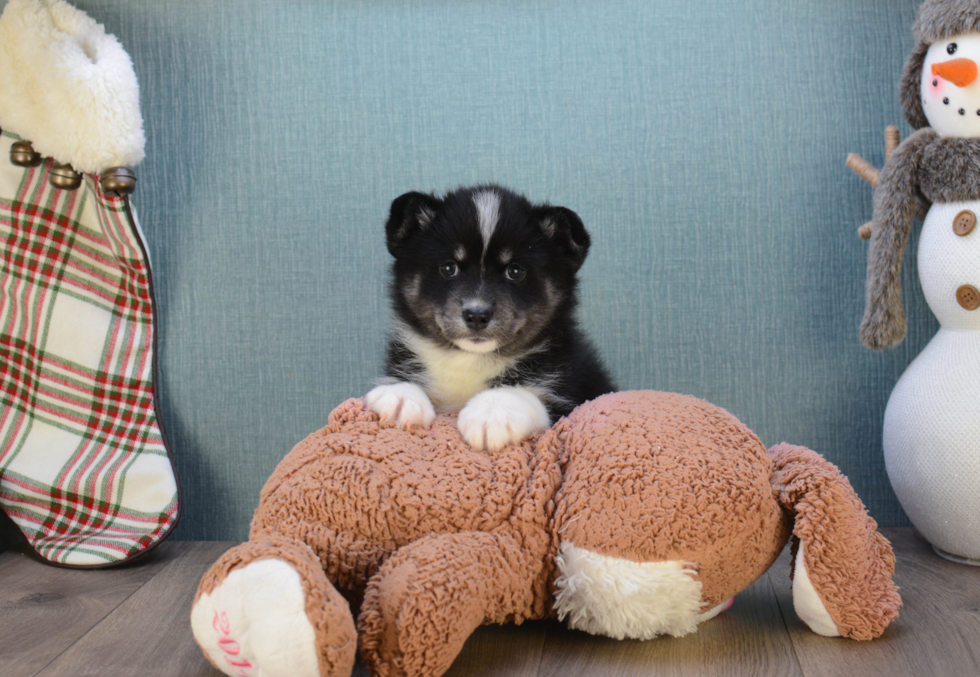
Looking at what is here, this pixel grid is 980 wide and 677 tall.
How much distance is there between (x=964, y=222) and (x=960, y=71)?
0.31m

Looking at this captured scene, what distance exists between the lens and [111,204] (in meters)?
1.85

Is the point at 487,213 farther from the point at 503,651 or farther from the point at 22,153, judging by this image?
the point at 22,153

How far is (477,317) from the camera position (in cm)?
162

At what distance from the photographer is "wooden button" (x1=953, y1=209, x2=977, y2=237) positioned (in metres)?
1.71

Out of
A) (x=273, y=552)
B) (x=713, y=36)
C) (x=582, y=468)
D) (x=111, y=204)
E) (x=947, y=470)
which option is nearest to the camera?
(x=273, y=552)

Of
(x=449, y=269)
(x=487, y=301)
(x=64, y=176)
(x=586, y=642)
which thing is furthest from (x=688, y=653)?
(x=64, y=176)

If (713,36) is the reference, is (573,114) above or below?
below

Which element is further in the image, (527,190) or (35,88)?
(527,190)

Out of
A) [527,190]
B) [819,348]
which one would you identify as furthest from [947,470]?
[527,190]

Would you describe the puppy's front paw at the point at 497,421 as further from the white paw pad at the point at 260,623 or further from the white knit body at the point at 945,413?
the white knit body at the point at 945,413

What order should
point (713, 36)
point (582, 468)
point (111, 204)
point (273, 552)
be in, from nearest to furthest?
1. point (273, 552)
2. point (582, 468)
3. point (111, 204)
4. point (713, 36)

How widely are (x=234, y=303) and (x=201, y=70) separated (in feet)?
2.08

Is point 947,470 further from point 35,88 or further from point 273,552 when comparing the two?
point 35,88

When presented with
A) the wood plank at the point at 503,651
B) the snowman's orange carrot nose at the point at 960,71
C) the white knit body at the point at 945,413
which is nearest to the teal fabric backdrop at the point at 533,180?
the white knit body at the point at 945,413
